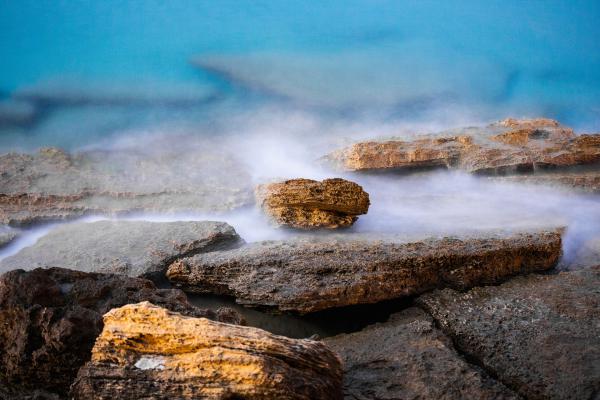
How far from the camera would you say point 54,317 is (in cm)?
231

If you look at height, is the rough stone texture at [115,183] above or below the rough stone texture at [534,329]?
above

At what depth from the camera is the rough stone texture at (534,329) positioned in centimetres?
225

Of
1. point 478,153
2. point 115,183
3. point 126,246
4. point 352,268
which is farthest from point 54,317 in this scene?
point 478,153

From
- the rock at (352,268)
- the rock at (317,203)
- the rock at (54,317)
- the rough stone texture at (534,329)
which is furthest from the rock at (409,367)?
the rock at (317,203)

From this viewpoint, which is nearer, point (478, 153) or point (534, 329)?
point (534, 329)

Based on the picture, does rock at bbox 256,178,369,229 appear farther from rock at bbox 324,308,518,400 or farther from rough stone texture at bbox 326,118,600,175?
rough stone texture at bbox 326,118,600,175

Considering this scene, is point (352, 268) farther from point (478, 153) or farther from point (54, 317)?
point (478, 153)

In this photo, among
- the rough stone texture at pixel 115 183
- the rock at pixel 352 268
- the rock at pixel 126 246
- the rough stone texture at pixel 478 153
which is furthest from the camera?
the rough stone texture at pixel 478 153

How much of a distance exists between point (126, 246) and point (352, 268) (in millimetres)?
1881

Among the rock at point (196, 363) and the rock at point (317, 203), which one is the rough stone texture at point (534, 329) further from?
the rock at point (317, 203)

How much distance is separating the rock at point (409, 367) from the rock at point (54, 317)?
2.28 feet

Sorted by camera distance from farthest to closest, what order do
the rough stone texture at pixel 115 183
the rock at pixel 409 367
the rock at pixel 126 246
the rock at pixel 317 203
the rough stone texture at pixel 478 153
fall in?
the rough stone texture at pixel 478 153, the rough stone texture at pixel 115 183, the rock at pixel 317 203, the rock at pixel 126 246, the rock at pixel 409 367

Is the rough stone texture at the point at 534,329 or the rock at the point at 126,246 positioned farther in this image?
the rock at the point at 126,246

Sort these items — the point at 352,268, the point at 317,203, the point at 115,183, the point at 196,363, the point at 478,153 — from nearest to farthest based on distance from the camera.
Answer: the point at 196,363 < the point at 352,268 < the point at 317,203 < the point at 478,153 < the point at 115,183
